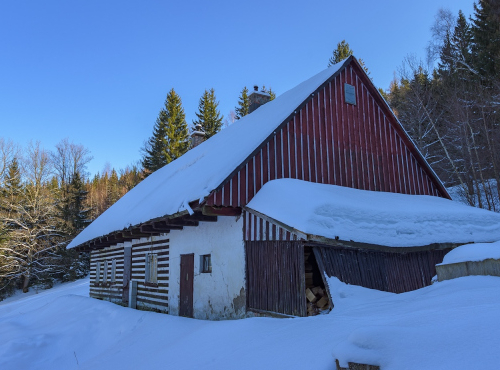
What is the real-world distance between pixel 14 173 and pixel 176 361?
3521cm

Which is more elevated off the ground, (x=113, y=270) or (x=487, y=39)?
(x=487, y=39)

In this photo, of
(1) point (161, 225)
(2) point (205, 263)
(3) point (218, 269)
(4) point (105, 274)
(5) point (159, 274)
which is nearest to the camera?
(3) point (218, 269)

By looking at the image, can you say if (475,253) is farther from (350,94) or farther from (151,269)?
(151,269)

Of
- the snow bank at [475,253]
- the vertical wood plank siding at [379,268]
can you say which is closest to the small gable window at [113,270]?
the vertical wood plank siding at [379,268]

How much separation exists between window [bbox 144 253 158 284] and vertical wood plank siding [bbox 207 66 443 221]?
6516mm

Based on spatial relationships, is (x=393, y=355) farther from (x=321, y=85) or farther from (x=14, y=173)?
(x=14, y=173)

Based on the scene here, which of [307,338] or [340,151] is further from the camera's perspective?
[340,151]

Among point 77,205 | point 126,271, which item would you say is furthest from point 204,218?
point 77,205

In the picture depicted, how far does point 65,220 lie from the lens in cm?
3409

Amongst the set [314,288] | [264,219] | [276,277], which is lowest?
[314,288]

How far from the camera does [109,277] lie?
18609mm

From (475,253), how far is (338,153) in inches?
266

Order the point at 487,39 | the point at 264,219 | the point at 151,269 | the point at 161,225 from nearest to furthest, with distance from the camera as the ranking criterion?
the point at 264,219 → the point at 161,225 → the point at 151,269 → the point at 487,39

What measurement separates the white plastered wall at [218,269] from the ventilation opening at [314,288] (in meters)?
1.95
